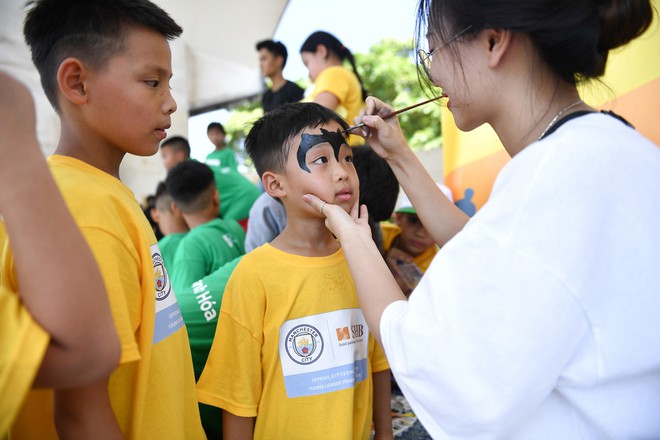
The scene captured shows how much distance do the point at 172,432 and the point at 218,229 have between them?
1.75 meters

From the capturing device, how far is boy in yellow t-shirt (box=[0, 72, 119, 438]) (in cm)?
58

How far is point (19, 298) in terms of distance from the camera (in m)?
0.64

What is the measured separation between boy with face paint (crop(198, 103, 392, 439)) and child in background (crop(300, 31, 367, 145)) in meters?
1.08

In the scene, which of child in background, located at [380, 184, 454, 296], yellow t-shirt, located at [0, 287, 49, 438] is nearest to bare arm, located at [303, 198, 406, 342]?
yellow t-shirt, located at [0, 287, 49, 438]

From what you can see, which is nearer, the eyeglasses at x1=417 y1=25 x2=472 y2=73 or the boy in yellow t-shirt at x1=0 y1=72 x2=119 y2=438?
the boy in yellow t-shirt at x1=0 y1=72 x2=119 y2=438

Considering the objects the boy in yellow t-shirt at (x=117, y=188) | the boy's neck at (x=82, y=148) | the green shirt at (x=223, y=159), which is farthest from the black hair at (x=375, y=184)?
the green shirt at (x=223, y=159)

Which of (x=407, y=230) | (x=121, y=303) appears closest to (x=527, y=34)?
(x=121, y=303)

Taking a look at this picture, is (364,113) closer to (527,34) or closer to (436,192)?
(436,192)

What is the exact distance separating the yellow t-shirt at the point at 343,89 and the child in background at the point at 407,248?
49 cm

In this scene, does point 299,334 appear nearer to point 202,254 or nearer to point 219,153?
point 202,254

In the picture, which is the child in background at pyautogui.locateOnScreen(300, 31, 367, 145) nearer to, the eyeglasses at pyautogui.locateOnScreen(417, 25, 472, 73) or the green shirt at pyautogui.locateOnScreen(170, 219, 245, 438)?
the green shirt at pyautogui.locateOnScreen(170, 219, 245, 438)

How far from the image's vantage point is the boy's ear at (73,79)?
99 centimetres

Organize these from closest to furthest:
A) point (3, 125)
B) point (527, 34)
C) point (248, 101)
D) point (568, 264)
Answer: point (3, 125)
point (568, 264)
point (527, 34)
point (248, 101)

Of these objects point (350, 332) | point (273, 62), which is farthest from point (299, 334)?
point (273, 62)
